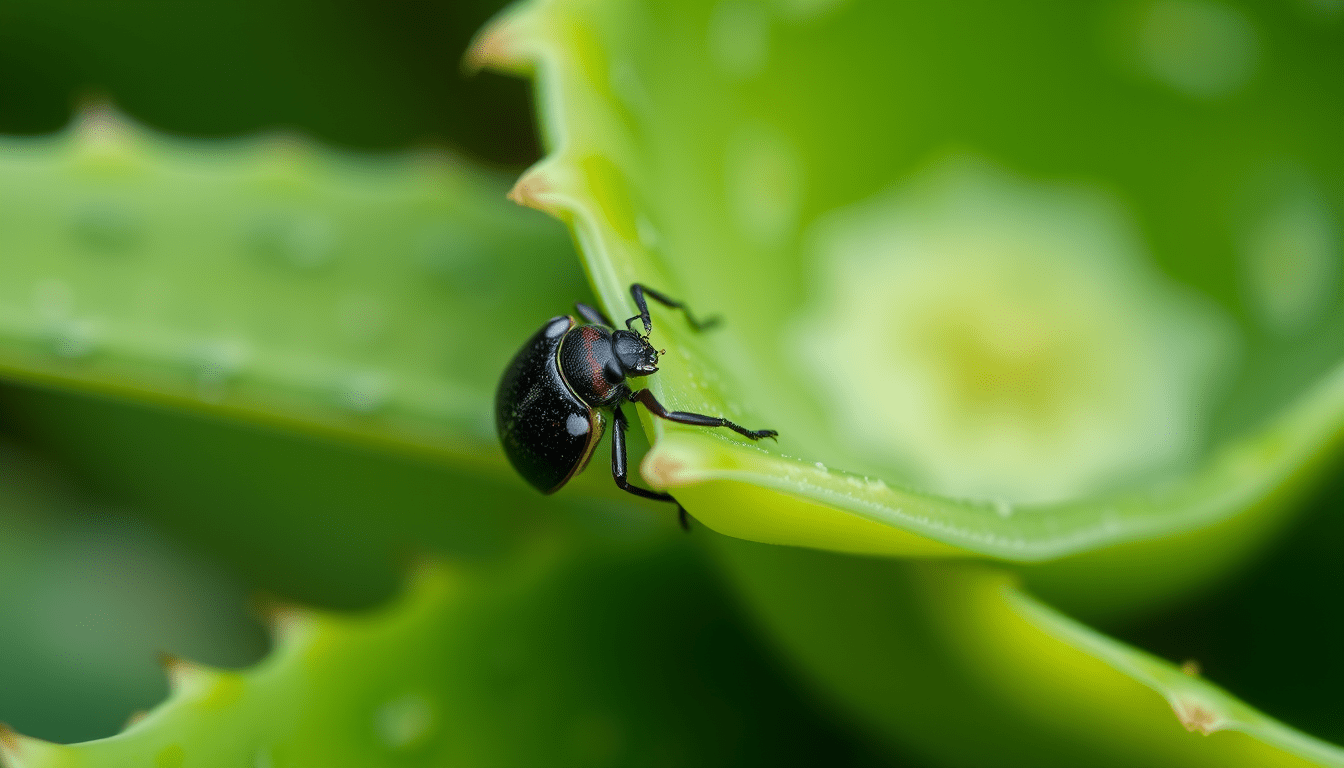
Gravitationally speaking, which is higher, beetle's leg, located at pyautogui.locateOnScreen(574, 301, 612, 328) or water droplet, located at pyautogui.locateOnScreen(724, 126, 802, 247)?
water droplet, located at pyautogui.locateOnScreen(724, 126, 802, 247)

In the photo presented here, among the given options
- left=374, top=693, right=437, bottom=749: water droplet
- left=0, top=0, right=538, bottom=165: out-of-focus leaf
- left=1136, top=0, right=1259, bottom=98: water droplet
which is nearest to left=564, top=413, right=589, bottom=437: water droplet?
left=374, top=693, right=437, bottom=749: water droplet

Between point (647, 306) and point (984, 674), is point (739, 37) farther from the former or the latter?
point (984, 674)

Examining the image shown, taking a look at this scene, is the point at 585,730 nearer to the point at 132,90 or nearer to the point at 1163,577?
the point at 1163,577

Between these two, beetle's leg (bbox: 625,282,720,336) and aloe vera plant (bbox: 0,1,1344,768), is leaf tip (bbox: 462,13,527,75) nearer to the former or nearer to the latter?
aloe vera plant (bbox: 0,1,1344,768)

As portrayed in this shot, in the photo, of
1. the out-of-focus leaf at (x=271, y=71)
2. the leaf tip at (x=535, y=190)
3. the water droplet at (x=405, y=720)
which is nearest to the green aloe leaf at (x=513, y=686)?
the water droplet at (x=405, y=720)

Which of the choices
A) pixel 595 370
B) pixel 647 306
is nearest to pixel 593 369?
pixel 595 370

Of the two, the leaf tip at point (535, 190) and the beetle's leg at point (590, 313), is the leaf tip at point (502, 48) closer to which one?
the leaf tip at point (535, 190)
